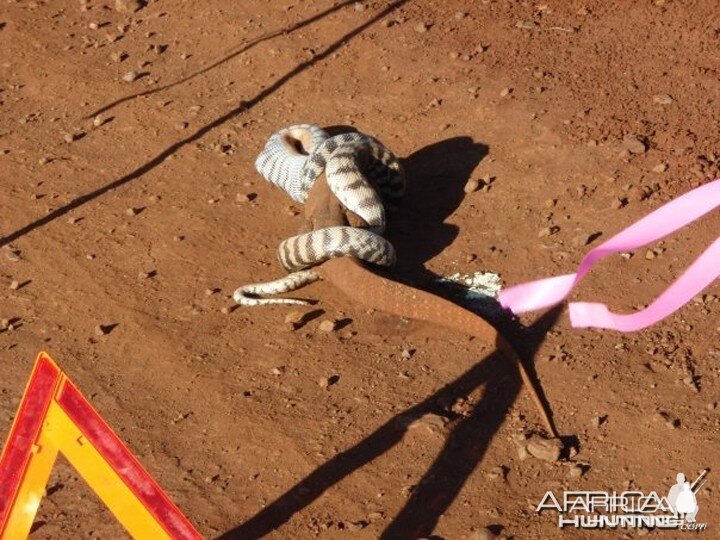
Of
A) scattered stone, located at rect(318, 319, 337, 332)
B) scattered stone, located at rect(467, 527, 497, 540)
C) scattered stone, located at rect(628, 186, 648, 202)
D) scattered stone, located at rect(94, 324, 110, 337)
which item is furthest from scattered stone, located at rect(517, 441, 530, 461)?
scattered stone, located at rect(94, 324, 110, 337)

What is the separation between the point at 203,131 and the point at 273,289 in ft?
8.19

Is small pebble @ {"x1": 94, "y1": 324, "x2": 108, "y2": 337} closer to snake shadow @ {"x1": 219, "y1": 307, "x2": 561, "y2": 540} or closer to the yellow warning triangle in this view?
snake shadow @ {"x1": 219, "y1": 307, "x2": 561, "y2": 540}

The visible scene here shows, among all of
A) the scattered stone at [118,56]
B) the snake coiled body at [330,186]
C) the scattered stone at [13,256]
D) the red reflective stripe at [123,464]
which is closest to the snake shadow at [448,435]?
the snake coiled body at [330,186]

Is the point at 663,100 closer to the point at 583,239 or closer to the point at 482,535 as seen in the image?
the point at 583,239

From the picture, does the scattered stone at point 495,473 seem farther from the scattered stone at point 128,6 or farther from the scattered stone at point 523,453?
the scattered stone at point 128,6

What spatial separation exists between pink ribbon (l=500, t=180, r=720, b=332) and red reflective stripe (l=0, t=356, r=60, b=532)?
3253mm

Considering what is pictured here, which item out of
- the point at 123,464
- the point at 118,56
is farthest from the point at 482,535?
the point at 118,56

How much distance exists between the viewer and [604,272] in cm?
706

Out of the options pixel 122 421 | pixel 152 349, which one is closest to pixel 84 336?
pixel 152 349

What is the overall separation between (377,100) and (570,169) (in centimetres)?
199

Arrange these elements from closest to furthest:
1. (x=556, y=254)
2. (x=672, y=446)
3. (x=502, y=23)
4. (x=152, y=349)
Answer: (x=672, y=446), (x=152, y=349), (x=556, y=254), (x=502, y=23)

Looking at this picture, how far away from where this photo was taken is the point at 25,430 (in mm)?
4430

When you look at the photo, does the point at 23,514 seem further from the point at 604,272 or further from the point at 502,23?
the point at 502,23

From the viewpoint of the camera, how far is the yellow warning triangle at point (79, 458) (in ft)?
14.5
